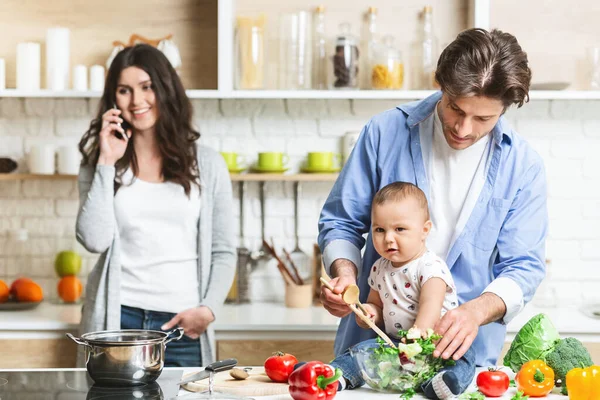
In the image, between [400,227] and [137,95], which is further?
[137,95]

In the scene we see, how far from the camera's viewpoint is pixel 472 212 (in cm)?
222

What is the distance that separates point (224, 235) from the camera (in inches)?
126

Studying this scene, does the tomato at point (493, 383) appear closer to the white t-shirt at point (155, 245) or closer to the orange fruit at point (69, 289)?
the white t-shirt at point (155, 245)

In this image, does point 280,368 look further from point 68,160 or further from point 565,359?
point 68,160

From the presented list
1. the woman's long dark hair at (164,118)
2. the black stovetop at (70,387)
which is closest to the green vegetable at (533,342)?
the black stovetop at (70,387)

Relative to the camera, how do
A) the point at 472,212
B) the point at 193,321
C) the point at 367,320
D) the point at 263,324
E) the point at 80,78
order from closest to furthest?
the point at 367,320 → the point at 472,212 → the point at 193,321 → the point at 263,324 → the point at 80,78

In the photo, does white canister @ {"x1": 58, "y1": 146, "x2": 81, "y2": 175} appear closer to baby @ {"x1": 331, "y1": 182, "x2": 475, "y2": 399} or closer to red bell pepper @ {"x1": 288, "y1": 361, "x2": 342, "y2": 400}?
baby @ {"x1": 331, "y1": 182, "x2": 475, "y2": 399}

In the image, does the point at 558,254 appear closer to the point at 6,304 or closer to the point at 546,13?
the point at 546,13

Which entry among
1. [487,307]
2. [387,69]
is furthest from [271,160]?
[487,307]

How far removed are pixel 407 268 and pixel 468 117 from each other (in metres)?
0.40

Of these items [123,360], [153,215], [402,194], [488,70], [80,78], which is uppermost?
[80,78]

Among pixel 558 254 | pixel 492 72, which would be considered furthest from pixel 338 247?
pixel 558 254

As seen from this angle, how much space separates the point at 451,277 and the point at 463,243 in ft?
0.44

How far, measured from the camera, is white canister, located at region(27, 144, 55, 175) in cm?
382
